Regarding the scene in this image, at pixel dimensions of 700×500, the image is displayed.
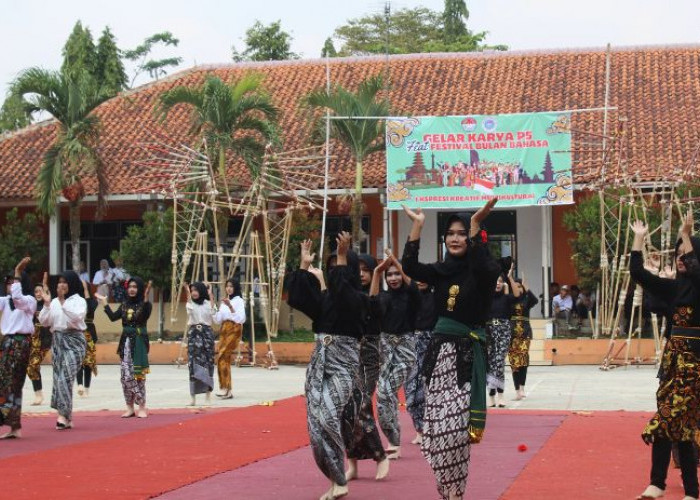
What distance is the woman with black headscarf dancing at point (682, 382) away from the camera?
27.1 feet

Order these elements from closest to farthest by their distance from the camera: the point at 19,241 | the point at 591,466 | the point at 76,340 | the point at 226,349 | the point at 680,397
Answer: the point at 680,397
the point at 591,466
the point at 76,340
the point at 226,349
the point at 19,241

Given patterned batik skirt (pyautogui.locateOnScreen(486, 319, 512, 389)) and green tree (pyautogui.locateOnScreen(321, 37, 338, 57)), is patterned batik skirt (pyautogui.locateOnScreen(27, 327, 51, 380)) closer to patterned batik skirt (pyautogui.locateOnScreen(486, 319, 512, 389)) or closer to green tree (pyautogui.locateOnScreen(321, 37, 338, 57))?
patterned batik skirt (pyautogui.locateOnScreen(486, 319, 512, 389))

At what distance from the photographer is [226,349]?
1762 cm

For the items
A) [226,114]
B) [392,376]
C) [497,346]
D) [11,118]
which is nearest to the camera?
[392,376]

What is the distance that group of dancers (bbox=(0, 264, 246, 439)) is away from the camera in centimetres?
1264

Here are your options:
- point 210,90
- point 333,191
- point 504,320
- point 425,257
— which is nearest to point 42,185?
point 210,90

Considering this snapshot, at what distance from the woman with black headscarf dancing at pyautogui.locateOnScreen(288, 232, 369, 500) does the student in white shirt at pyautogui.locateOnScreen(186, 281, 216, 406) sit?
755 cm

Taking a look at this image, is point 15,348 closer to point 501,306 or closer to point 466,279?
point 501,306

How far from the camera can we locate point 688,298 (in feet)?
27.3

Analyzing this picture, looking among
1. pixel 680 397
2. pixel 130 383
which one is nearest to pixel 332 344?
pixel 680 397

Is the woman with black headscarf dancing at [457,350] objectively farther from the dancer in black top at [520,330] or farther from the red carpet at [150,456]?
the dancer in black top at [520,330]

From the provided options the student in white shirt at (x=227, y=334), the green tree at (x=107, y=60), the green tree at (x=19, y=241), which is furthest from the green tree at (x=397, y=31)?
the student in white shirt at (x=227, y=334)

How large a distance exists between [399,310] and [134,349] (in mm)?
4726

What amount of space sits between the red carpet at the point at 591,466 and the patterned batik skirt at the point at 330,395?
3.76 feet
